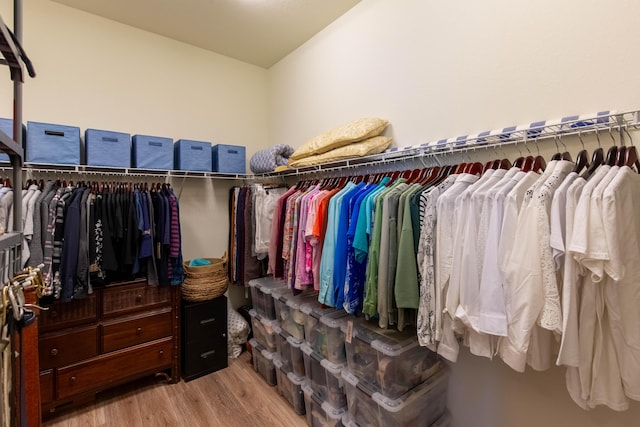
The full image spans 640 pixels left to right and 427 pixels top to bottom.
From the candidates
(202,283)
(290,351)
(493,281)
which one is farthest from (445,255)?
(202,283)

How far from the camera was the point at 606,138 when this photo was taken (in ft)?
4.09

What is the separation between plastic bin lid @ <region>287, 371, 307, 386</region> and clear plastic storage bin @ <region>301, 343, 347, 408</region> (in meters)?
0.08

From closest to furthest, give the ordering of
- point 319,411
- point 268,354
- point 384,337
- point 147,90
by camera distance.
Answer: point 384,337, point 319,411, point 268,354, point 147,90

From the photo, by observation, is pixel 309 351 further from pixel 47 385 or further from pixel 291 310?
pixel 47 385

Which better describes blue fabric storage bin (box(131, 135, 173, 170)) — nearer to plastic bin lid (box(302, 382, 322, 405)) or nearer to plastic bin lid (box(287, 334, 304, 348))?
plastic bin lid (box(287, 334, 304, 348))

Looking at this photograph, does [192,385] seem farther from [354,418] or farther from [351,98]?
[351,98]

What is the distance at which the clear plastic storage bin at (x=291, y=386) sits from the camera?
2145 mm

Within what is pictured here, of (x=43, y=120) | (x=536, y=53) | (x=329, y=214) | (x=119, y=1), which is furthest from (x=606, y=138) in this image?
(x=43, y=120)

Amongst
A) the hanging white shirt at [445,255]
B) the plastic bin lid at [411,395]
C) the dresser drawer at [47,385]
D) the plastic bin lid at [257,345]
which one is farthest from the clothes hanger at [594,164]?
the dresser drawer at [47,385]

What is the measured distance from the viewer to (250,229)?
2836 millimetres

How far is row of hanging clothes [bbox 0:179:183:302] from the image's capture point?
75.1 inches

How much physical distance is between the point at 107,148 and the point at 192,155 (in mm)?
619

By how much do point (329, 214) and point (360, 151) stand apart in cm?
48

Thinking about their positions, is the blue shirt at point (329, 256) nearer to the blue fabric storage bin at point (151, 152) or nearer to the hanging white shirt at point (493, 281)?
the hanging white shirt at point (493, 281)
